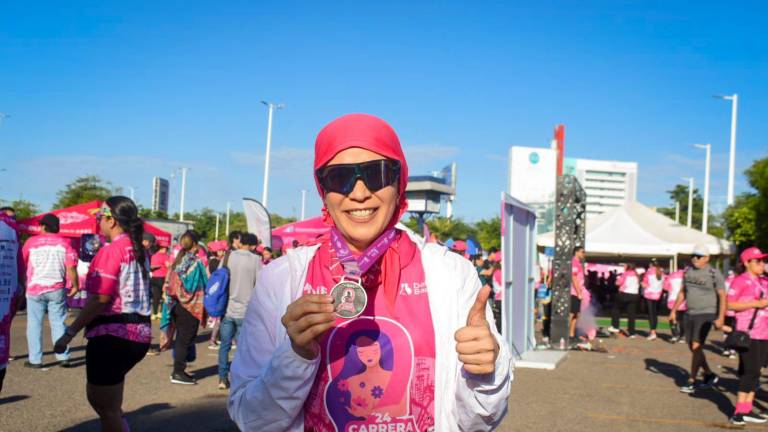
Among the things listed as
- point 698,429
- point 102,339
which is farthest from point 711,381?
point 102,339

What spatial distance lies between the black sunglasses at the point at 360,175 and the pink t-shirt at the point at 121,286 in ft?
10.1

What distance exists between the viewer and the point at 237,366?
1.90 m

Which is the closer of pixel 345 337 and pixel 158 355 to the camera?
pixel 345 337

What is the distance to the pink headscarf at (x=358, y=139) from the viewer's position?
1.95 metres

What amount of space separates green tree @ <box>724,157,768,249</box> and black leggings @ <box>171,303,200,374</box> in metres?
21.8

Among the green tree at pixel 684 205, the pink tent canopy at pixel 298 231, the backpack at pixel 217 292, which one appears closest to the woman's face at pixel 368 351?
the backpack at pixel 217 292

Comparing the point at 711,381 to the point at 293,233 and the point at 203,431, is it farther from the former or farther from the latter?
the point at 293,233

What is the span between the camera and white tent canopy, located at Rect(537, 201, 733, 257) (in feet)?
69.7

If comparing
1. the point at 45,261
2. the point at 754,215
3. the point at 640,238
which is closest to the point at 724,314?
the point at 45,261

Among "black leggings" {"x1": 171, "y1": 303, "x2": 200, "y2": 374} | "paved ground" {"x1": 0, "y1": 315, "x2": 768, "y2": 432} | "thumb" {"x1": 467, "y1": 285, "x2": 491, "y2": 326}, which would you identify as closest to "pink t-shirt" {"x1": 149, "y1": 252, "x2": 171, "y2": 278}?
"paved ground" {"x1": 0, "y1": 315, "x2": 768, "y2": 432}

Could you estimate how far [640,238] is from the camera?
72.2 ft

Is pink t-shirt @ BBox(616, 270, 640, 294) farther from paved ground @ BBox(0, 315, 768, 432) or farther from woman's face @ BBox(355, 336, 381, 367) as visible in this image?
woman's face @ BBox(355, 336, 381, 367)

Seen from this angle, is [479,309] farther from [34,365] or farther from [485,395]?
[34,365]

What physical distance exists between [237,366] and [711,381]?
9.84 m
